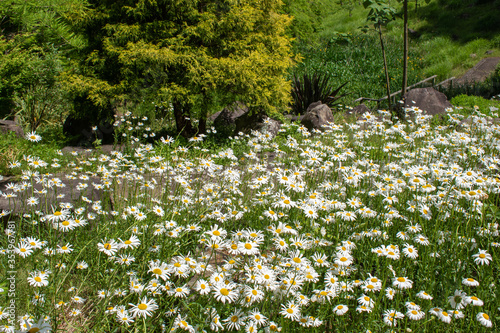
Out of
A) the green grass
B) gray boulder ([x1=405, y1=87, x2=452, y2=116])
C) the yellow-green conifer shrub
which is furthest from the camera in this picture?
the green grass

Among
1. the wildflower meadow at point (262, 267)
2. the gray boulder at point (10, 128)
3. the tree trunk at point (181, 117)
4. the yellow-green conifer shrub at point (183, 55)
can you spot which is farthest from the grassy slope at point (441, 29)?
the wildflower meadow at point (262, 267)

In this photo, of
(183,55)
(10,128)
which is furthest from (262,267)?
(10,128)

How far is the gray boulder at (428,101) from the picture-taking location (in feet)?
28.7

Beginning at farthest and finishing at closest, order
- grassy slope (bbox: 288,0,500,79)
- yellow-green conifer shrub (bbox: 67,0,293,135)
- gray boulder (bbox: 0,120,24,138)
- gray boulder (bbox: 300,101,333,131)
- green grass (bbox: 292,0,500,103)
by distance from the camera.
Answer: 1. grassy slope (bbox: 288,0,500,79)
2. green grass (bbox: 292,0,500,103)
3. gray boulder (bbox: 300,101,333,131)
4. gray boulder (bbox: 0,120,24,138)
5. yellow-green conifer shrub (bbox: 67,0,293,135)

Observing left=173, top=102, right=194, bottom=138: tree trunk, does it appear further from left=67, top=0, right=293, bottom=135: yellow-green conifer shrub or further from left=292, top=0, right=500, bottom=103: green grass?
left=292, top=0, right=500, bottom=103: green grass

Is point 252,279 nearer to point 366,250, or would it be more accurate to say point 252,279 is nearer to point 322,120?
point 366,250

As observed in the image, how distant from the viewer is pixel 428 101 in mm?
8852

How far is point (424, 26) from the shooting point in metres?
22.5

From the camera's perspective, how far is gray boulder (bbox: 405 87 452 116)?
8734 millimetres

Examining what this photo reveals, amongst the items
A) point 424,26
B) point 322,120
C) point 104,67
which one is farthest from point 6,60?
point 424,26

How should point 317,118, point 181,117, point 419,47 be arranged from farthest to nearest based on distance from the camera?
1. point 419,47
2. point 317,118
3. point 181,117

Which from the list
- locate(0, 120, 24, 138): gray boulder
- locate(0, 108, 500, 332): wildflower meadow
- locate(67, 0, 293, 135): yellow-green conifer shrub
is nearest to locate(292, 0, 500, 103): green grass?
locate(67, 0, 293, 135): yellow-green conifer shrub

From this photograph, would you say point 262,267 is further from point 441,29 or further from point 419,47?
point 441,29

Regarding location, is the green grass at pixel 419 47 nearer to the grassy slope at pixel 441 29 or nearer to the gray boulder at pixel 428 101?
the grassy slope at pixel 441 29
